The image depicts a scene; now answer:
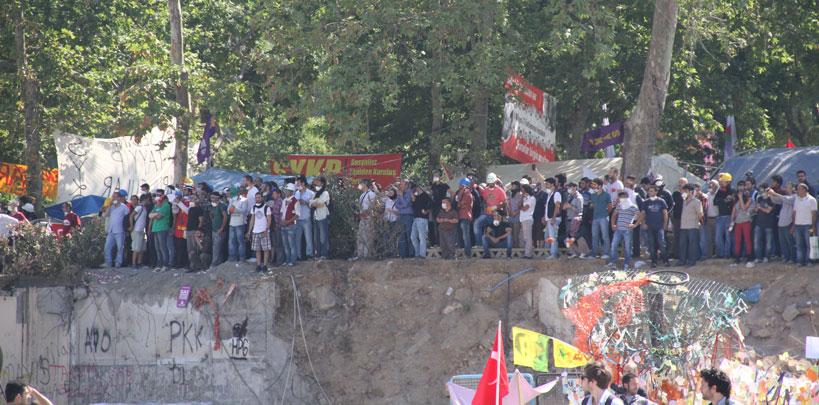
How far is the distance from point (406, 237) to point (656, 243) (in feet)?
17.1

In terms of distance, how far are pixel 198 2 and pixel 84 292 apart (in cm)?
1318

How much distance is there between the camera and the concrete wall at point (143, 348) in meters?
23.9

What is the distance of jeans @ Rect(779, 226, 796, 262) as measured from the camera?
19688 millimetres

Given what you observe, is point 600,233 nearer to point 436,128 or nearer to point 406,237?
point 406,237

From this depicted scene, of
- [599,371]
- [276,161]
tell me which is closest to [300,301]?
[276,161]

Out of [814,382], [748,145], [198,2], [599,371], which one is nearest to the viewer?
[599,371]

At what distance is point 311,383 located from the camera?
23.6m

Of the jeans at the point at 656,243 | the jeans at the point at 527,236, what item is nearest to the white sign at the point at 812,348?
the jeans at the point at 656,243

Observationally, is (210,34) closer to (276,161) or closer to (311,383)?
(276,161)

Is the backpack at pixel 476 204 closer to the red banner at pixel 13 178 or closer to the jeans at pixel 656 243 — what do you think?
the jeans at pixel 656 243

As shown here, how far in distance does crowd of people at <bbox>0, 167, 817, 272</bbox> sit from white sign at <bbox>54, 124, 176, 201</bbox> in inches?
163

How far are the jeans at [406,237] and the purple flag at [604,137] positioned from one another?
23.7ft

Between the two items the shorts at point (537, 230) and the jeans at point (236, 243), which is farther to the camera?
the jeans at point (236, 243)

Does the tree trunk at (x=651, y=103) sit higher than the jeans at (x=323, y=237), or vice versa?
the tree trunk at (x=651, y=103)
